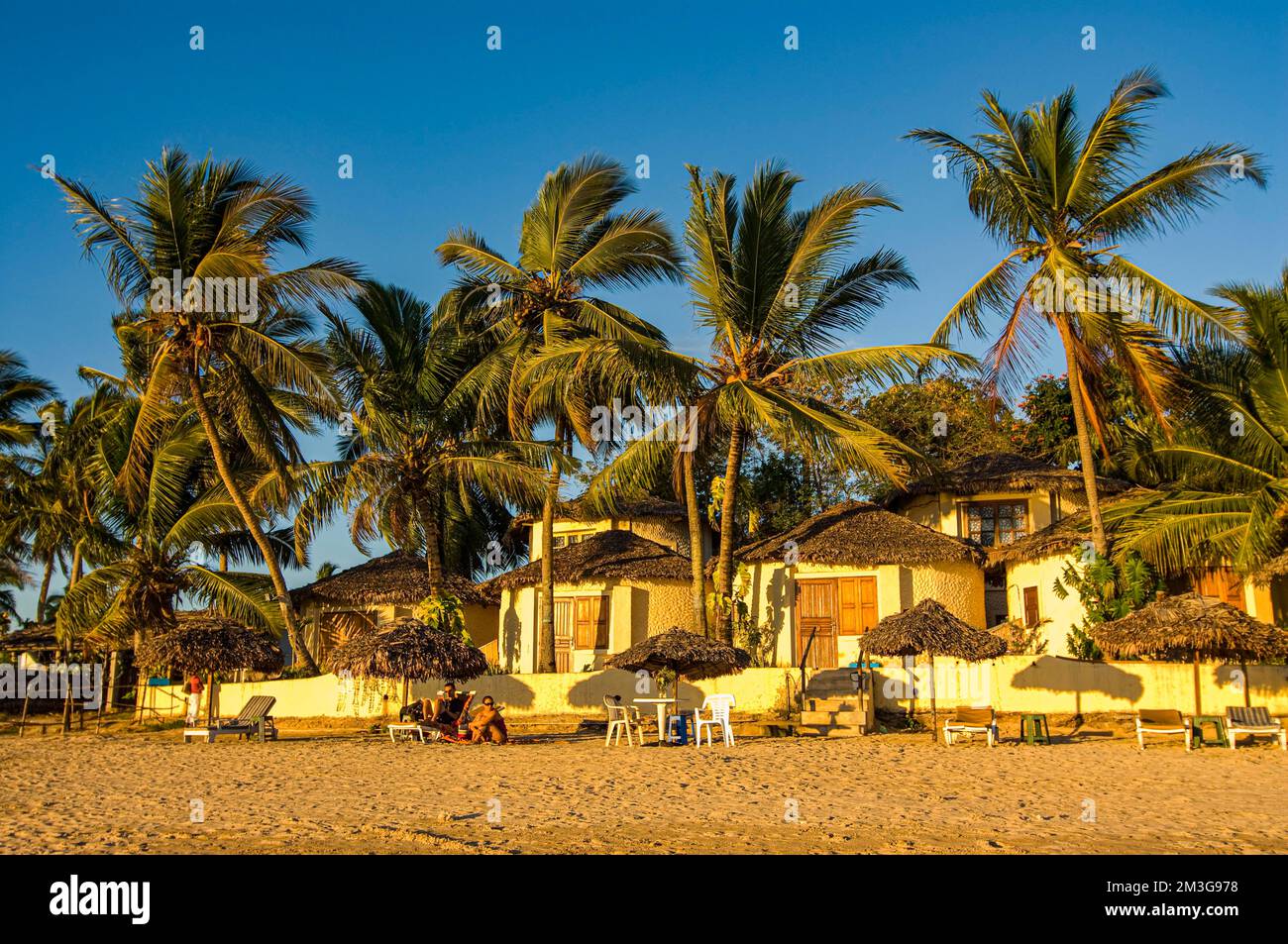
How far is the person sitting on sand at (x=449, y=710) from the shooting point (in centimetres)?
1778

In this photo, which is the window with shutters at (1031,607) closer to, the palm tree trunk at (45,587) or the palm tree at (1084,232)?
the palm tree at (1084,232)

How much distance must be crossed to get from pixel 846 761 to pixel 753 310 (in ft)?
30.3

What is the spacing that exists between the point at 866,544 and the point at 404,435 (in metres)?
10.1

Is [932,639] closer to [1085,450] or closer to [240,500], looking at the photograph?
[1085,450]

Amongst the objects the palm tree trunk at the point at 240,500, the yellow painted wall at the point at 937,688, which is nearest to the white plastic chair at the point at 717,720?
the yellow painted wall at the point at 937,688

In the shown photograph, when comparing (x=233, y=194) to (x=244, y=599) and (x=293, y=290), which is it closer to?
(x=293, y=290)

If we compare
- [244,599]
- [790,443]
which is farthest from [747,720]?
[244,599]

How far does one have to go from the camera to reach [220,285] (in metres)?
20.2

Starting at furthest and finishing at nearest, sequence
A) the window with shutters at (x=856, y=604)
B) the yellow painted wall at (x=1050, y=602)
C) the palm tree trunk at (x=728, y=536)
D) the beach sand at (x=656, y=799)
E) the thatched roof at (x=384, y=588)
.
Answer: the thatched roof at (x=384, y=588) < the window with shutters at (x=856, y=604) < the palm tree trunk at (x=728, y=536) < the yellow painted wall at (x=1050, y=602) < the beach sand at (x=656, y=799)

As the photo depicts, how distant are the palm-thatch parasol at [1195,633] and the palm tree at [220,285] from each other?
47.7ft

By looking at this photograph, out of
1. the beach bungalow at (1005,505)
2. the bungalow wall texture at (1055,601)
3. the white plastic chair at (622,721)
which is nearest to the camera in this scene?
the white plastic chair at (622,721)

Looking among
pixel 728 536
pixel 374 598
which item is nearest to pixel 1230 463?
pixel 728 536

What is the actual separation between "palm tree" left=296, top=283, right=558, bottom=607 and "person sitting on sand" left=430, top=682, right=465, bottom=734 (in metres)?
4.86
